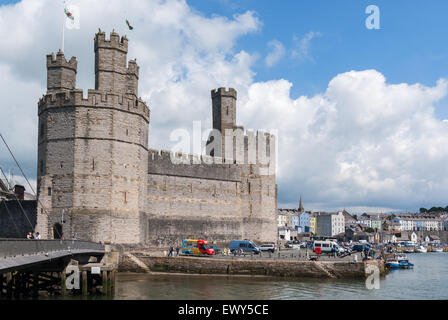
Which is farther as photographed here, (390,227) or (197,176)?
(390,227)

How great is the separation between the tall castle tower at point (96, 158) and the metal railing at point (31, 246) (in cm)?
806

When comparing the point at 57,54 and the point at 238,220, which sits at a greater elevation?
the point at 57,54

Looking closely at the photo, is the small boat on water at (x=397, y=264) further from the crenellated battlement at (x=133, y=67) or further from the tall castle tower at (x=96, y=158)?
the crenellated battlement at (x=133, y=67)

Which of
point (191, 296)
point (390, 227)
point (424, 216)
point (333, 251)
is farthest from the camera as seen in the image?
point (424, 216)

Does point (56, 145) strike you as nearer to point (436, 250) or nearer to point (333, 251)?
point (333, 251)

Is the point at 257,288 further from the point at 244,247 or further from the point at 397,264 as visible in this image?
the point at 397,264

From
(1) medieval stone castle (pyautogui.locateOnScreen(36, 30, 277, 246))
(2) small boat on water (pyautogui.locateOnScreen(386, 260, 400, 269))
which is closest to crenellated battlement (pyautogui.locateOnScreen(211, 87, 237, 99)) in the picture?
(1) medieval stone castle (pyautogui.locateOnScreen(36, 30, 277, 246))

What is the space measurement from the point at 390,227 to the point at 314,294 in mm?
133988

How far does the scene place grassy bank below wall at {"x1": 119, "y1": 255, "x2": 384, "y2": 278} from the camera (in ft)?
106

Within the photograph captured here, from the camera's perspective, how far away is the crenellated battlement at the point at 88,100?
35750mm

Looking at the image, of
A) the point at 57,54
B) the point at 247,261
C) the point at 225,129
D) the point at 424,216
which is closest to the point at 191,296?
the point at 247,261

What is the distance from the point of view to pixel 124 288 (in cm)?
2725

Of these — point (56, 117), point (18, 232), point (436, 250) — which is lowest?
point (436, 250)

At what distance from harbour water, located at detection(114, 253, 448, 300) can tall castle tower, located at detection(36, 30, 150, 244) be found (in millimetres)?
4725
